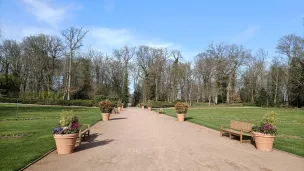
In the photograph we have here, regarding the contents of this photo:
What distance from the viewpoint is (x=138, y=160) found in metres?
6.74

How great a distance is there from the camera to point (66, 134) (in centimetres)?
738

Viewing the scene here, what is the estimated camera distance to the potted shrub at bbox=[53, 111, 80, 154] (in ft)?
24.0

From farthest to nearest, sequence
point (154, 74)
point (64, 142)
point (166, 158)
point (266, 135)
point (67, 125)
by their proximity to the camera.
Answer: point (154, 74) → point (266, 135) → point (67, 125) → point (64, 142) → point (166, 158)

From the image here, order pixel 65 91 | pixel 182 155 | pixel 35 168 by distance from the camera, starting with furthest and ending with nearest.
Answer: pixel 65 91 < pixel 182 155 < pixel 35 168

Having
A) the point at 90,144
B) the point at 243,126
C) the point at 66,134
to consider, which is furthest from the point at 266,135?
the point at 66,134

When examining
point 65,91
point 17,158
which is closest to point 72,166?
point 17,158

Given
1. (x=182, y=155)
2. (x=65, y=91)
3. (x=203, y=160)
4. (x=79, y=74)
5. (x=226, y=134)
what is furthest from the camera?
(x=79, y=74)

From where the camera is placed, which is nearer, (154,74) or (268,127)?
(268,127)

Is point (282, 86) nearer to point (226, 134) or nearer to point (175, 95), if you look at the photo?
point (175, 95)

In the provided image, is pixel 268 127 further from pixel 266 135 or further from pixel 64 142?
pixel 64 142

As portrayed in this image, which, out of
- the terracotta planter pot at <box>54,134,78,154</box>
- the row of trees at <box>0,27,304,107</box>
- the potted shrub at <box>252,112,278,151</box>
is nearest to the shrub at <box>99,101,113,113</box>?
the terracotta planter pot at <box>54,134,78,154</box>

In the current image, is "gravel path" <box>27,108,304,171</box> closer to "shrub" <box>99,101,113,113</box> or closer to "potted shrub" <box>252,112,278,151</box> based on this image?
"potted shrub" <box>252,112,278,151</box>

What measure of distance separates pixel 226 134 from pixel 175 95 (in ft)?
176

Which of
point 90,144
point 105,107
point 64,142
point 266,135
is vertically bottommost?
A: point 90,144
